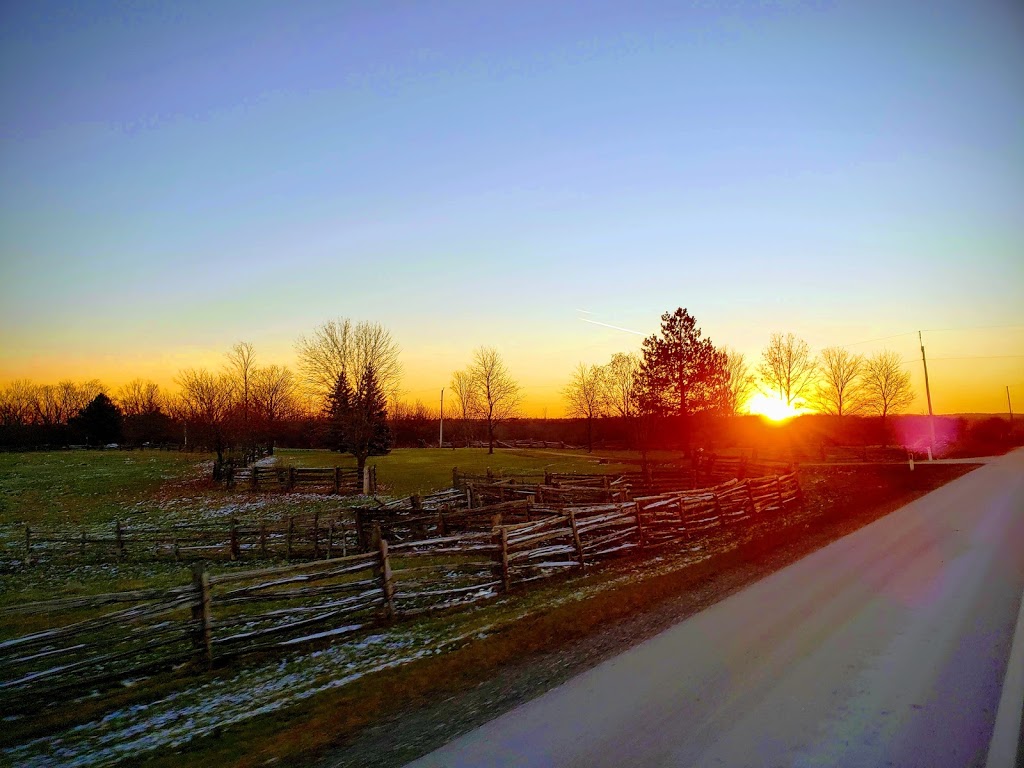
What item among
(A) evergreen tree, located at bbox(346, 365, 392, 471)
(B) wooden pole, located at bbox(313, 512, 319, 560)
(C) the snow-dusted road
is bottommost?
(B) wooden pole, located at bbox(313, 512, 319, 560)

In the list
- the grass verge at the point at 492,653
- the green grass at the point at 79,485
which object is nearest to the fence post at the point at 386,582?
the grass verge at the point at 492,653

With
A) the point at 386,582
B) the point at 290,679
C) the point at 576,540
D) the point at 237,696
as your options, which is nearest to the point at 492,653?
the point at 290,679

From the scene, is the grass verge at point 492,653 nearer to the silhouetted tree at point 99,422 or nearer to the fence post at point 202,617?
the fence post at point 202,617

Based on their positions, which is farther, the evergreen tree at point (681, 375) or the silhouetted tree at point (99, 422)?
the silhouetted tree at point (99, 422)

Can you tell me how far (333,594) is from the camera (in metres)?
12.4

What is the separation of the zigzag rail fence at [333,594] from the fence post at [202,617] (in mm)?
17

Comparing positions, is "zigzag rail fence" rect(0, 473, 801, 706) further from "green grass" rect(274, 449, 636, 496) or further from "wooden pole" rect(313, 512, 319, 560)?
"green grass" rect(274, 449, 636, 496)

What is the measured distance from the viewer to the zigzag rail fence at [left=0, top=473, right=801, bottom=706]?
7.71 metres

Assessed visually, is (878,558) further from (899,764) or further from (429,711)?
(429,711)

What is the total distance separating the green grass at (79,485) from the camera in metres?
29.2

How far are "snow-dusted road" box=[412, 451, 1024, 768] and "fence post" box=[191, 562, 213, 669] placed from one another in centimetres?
495

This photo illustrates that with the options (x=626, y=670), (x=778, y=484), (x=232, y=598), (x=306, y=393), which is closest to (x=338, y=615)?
(x=232, y=598)

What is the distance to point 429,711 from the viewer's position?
239 inches

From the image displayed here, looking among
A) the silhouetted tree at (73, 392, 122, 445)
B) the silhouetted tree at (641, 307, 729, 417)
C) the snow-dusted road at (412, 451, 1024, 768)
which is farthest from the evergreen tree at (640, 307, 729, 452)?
the silhouetted tree at (73, 392, 122, 445)
